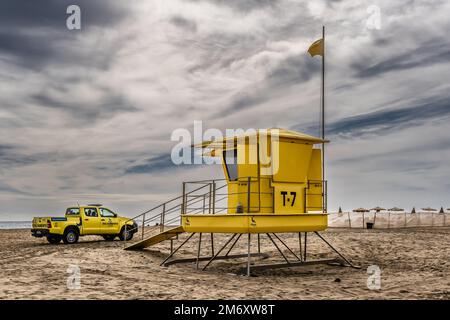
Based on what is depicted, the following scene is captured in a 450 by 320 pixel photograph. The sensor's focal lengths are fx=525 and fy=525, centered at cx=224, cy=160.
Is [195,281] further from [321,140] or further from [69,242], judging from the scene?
[69,242]

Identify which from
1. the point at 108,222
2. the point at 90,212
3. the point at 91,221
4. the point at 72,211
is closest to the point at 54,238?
the point at 72,211

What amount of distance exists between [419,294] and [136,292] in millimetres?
7113

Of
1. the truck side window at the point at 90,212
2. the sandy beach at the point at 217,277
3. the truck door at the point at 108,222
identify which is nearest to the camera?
the sandy beach at the point at 217,277

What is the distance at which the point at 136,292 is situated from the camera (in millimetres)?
12797

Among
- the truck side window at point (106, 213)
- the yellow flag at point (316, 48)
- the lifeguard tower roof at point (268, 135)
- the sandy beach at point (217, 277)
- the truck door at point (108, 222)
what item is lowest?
the sandy beach at point (217, 277)

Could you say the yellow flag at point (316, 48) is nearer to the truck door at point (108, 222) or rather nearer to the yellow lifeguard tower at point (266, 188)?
the yellow lifeguard tower at point (266, 188)

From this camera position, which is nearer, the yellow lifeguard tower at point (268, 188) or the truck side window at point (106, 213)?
the yellow lifeguard tower at point (268, 188)

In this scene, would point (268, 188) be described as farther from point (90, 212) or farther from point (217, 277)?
point (90, 212)

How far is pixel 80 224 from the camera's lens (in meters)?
29.5

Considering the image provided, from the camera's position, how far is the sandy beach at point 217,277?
506 inches

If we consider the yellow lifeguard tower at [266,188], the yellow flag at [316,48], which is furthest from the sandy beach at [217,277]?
the yellow flag at [316,48]

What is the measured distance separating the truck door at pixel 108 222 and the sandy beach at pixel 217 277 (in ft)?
18.1

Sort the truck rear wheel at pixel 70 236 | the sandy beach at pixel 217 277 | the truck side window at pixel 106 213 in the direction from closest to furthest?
the sandy beach at pixel 217 277 → the truck rear wheel at pixel 70 236 → the truck side window at pixel 106 213
